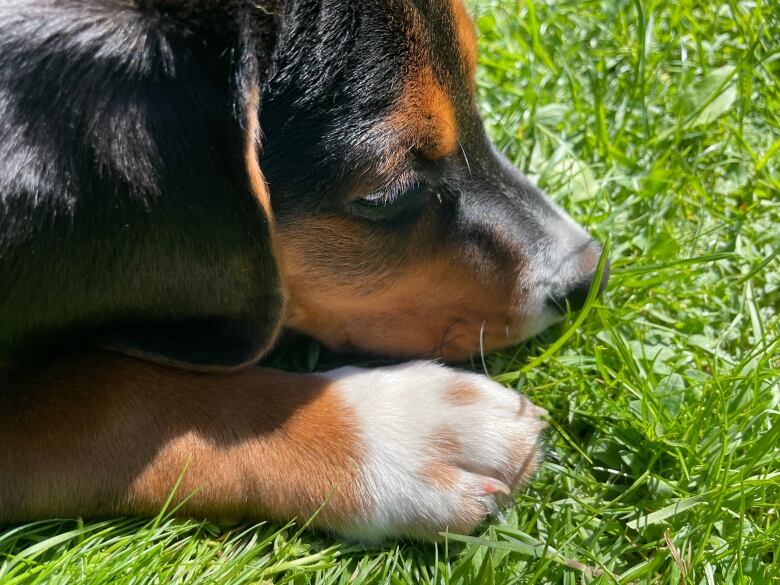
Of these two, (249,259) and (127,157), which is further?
(249,259)

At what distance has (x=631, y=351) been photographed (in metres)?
3.16

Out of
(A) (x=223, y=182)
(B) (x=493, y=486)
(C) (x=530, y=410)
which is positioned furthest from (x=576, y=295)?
(A) (x=223, y=182)

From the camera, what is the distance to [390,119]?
2.38 meters

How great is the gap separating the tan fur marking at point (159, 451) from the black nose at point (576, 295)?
2.88 feet

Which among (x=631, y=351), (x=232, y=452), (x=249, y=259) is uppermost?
(x=249, y=259)

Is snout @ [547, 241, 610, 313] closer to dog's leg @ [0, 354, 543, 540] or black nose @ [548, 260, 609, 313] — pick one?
black nose @ [548, 260, 609, 313]

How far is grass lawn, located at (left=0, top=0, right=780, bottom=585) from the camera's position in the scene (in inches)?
101

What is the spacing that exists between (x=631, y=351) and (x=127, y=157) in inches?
74.3

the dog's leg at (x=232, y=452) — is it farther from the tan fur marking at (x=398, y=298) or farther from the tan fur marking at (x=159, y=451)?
the tan fur marking at (x=398, y=298)

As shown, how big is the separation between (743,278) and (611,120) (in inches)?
41.8

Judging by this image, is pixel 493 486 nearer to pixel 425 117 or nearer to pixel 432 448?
pixel 432 448

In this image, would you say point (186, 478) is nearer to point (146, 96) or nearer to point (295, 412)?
point (295, 412)

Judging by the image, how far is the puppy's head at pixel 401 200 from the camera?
7.71 feet

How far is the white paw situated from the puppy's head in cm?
24
